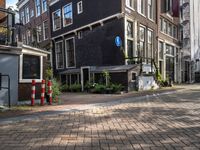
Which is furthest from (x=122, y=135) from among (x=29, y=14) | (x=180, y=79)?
(x=29, y=14)

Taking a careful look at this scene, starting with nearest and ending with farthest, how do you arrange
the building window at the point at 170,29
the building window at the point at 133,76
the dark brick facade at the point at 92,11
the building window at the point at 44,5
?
1. the building window at the point at 133,76
2. the dark brick facade at the point at 92,11
3. the building window at the point at 44,5
4. the building window at the point at 170,29

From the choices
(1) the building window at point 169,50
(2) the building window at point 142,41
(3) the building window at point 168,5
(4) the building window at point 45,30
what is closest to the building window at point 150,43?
(2) the building window at point 142,41

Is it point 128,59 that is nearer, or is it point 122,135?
point 122,135

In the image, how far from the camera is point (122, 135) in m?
5.52

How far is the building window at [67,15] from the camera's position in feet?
86.7

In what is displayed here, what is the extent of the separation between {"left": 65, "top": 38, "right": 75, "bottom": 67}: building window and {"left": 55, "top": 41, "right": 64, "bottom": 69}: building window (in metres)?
1.13

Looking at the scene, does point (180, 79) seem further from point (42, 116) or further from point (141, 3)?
point (42, 116)

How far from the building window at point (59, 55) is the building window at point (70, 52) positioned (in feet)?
3.72

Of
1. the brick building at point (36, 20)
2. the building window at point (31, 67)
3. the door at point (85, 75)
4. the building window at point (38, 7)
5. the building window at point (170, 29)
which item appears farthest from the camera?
the building window at point (38, 7)

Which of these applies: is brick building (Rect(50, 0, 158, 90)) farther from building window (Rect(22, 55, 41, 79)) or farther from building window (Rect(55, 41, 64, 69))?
building window (Rect(22, 55, 41, 79))

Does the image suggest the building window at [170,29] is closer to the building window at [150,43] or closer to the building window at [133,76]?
the building window at [150,43]

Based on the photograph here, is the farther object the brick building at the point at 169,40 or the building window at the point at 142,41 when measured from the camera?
the brick building at the point at 169,40

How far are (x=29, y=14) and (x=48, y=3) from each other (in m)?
7.76

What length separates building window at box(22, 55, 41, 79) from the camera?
10.8 meters
